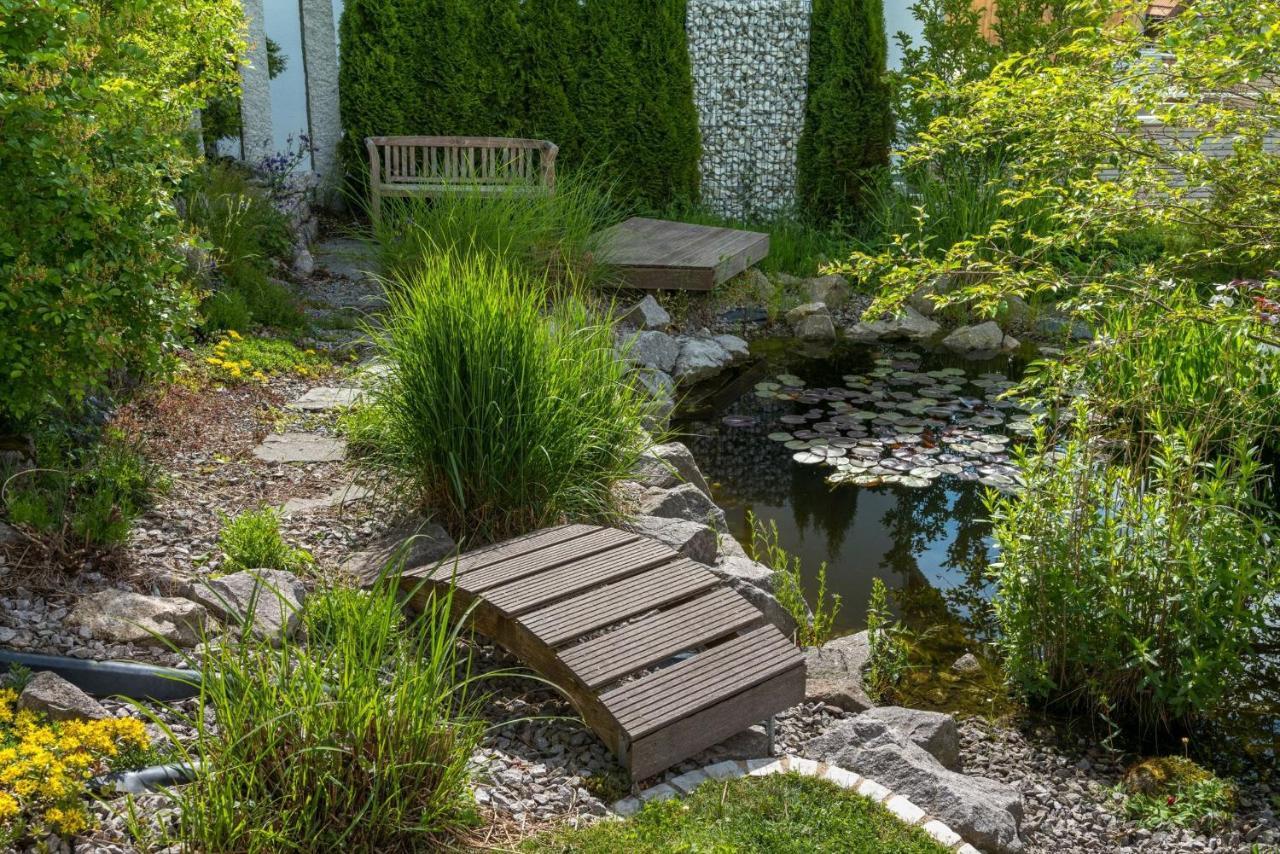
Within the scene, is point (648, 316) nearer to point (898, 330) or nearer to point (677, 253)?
point (677, 253)

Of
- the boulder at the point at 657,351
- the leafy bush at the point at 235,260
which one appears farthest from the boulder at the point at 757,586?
the leafy bush at the point at 235,260

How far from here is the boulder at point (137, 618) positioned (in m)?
3.01

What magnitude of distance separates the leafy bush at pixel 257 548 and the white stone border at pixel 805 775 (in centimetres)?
133

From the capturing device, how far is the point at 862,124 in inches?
398

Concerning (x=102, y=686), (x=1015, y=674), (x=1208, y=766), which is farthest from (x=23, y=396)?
(x=1208, y=766)

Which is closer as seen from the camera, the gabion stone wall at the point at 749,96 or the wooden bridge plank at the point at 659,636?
the wooden bridge plank at the point at 659,636

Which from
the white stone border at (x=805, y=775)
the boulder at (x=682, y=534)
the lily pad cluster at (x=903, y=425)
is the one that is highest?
the boulder at (x=682, y=534)

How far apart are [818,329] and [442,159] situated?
3656 millimetres

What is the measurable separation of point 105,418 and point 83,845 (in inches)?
95.5

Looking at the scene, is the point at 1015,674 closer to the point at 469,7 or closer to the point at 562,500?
the point at 562,500

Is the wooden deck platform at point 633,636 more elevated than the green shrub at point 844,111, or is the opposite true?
the green shrub at point 844,111

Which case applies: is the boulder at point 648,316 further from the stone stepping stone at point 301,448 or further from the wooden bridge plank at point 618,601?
the wooden bridge plank at point 618,601

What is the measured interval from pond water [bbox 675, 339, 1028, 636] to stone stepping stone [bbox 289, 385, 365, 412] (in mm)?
1812

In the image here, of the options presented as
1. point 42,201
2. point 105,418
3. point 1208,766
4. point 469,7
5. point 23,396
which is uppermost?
point 469,7
